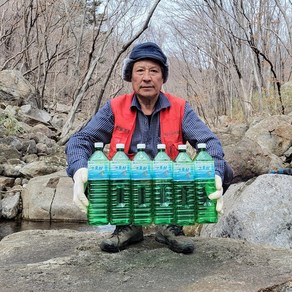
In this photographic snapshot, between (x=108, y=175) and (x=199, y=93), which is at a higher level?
(x=199, y=93)

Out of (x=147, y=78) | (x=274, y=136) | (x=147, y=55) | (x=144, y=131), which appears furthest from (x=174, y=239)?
(x=274, y=136)

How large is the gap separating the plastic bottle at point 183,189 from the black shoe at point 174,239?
0.33 meters

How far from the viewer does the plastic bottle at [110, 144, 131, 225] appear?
253cm

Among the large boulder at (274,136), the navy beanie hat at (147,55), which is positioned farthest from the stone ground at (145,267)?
the large boulder at (274,136)

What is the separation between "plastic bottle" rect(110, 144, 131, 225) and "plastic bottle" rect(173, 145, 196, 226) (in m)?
0.28

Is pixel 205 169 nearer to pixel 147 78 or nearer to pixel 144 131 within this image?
pixel 144 131

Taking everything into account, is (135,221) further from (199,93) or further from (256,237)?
(199,93)

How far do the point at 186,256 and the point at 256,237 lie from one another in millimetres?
1548

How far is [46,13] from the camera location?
14.0 meters

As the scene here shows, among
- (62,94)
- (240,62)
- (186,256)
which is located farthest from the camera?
(62,94)

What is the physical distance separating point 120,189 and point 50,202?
5.19 meters

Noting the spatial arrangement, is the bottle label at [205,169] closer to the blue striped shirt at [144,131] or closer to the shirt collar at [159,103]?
the blue striped shirt at [144,131]

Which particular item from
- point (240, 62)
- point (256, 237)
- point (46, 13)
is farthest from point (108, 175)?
point (46, 13)

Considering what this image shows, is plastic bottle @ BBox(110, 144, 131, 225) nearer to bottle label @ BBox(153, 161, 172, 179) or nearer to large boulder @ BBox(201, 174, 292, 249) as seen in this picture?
bottle label @ BBox(153, 161, 172, 179)
